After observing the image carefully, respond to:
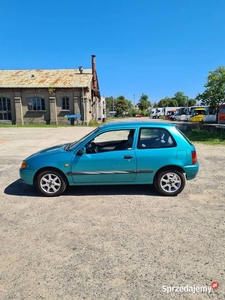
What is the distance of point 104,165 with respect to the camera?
4.42 m

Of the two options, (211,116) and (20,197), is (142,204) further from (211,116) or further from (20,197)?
(211,116)

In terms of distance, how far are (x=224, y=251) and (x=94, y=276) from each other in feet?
5.64

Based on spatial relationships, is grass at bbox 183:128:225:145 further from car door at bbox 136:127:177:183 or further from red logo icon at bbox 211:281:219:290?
red logo icon at bbox 211:281:219:290

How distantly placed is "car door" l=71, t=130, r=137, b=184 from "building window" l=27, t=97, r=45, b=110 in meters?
25.8

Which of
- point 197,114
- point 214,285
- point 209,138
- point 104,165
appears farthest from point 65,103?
point 214,285

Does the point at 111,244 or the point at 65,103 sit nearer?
the point at 111,244

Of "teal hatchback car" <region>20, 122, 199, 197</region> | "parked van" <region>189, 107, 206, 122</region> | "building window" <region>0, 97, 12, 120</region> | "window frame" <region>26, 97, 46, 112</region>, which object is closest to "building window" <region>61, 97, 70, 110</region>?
"window frame" <region>26, 97, 46, 112</region>

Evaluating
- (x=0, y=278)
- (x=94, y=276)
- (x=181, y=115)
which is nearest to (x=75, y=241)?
(x=94, y=276)

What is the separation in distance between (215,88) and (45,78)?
28.0m

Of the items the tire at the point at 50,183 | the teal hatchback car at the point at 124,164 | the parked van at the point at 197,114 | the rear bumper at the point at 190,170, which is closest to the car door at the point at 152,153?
the teal hatchback car at the point at 124,164

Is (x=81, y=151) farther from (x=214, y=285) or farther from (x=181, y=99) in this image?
(x=181, y=99)

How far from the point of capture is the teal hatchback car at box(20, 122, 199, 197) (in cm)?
443

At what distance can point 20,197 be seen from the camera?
464 cm

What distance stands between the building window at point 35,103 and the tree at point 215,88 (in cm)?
2767
